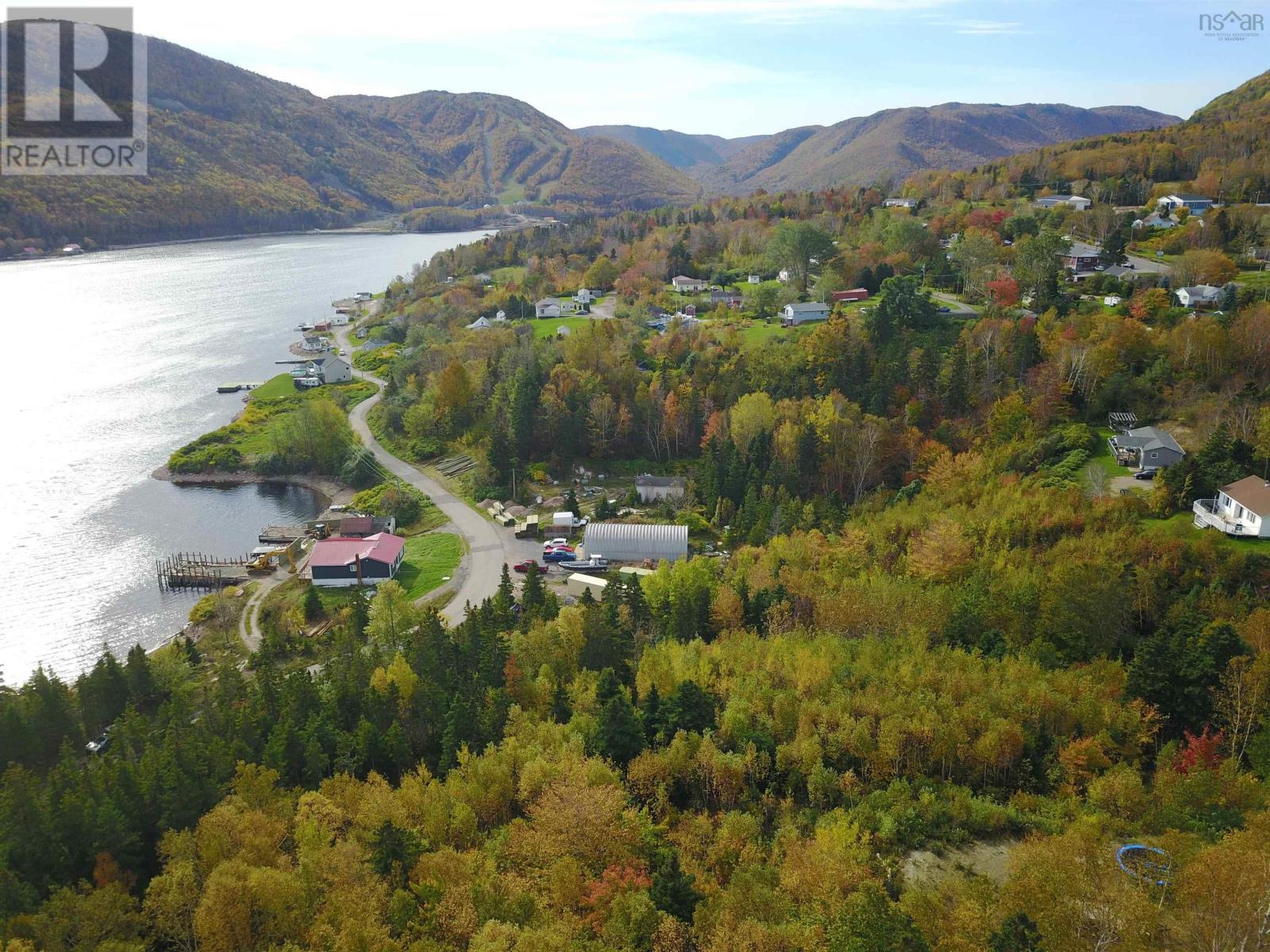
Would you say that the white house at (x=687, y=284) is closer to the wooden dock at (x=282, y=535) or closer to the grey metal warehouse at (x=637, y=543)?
the grey metal warehouse at (x=637, y=543)

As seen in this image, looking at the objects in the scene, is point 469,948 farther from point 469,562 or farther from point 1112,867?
point 469,562

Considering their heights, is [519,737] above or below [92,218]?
below

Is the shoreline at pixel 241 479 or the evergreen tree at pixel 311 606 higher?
the shoreline at pixel 241 479

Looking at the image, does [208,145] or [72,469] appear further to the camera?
[208,145]

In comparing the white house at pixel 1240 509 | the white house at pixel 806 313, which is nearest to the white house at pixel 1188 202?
the white house at pixel 806 313

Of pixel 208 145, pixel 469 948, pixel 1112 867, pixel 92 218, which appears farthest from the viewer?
pixel 208 145

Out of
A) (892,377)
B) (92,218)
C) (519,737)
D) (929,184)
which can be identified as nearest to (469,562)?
(519,737)
